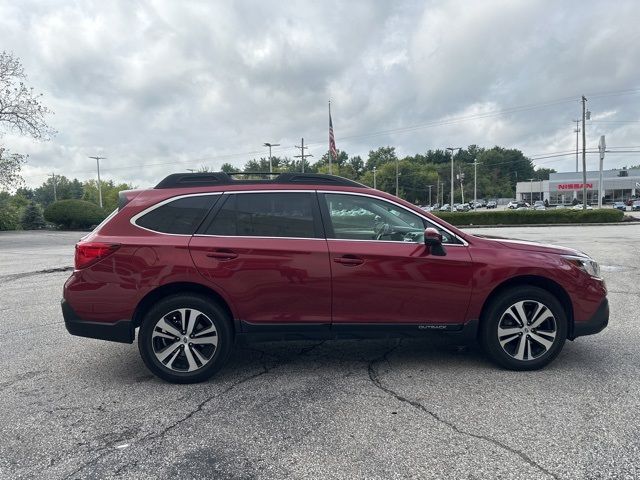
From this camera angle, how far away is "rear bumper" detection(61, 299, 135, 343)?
4090mm

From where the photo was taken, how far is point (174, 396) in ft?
12.8

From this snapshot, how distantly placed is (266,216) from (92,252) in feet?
5.01

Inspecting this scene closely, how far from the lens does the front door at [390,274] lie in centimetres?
409

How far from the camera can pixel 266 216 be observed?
4.23 metres

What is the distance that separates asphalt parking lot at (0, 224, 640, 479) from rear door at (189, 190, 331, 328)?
0.65 metres

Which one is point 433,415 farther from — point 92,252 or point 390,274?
point 92,252

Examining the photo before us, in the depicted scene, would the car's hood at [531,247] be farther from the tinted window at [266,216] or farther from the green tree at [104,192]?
the green tree at [104,192]

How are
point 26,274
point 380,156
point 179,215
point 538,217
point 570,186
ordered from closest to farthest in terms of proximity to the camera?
point 179,215, point 26,274, point 538,217, point 570,186, point 380,156

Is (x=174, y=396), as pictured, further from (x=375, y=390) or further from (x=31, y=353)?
(x=31, y=353)

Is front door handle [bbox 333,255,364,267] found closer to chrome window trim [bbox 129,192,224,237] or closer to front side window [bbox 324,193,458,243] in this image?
front side window [bbox 324,193,458,243]

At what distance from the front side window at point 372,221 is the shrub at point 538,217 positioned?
Answer: 1283 inches

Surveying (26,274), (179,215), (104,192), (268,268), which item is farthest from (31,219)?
(104,192)

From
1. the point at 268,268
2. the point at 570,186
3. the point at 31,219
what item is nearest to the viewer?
the point at 268,268

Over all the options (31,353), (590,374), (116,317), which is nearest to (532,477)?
(590,374)
